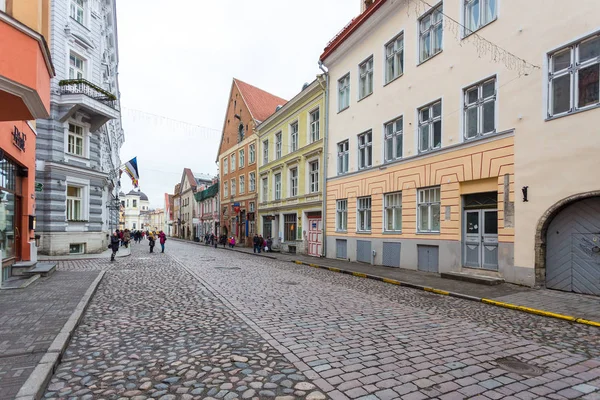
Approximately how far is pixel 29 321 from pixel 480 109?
13259mm

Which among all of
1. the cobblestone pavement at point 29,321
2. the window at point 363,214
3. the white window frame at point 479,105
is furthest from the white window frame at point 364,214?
the cobblestone pavement at point 29,321

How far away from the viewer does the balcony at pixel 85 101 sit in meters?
19.6

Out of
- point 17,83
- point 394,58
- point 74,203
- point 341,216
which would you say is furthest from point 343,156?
point 17,83

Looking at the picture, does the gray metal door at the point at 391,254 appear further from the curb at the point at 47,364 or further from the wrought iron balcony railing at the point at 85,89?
the wrought iron balcony railing at the point at 85,89

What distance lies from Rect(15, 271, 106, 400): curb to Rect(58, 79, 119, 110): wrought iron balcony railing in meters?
17.0

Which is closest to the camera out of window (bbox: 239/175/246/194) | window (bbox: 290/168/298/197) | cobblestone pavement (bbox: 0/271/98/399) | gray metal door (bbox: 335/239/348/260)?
cobblestone pavement (bbox: 0/271/98/399)

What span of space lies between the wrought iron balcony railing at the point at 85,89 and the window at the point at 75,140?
203cm

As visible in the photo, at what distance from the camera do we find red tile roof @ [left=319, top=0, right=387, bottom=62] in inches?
675

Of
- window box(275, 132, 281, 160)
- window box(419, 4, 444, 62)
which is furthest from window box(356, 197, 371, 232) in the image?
window box(275, 132, 281, 160)

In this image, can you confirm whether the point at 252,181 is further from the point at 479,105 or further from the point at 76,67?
the point at 479,105

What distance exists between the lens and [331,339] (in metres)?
5.67

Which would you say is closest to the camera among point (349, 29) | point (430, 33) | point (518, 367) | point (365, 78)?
point (518, 367)

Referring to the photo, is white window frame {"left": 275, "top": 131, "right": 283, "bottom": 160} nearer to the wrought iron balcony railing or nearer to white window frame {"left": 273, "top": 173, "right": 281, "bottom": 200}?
white window frame {"left": 273, "top": 173, "right": 281, "bottom": 200}

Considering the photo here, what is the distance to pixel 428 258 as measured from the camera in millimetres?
14344
